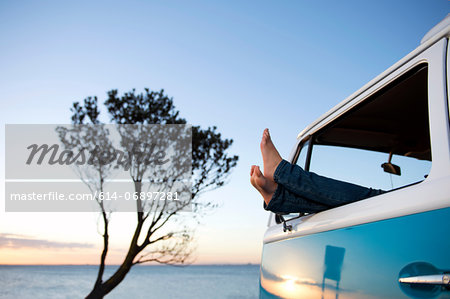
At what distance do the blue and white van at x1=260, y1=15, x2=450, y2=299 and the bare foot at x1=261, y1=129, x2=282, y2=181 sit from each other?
0.30m

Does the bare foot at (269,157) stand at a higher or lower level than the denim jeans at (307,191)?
higher

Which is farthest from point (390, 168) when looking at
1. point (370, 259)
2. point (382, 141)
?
point (370, 259)

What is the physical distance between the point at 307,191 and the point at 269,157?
27 centimetres

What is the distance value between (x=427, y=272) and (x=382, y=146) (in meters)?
1.26

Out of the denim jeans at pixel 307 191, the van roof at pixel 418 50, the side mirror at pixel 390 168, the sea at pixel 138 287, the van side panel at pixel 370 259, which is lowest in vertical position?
the sea at pixel 138 287

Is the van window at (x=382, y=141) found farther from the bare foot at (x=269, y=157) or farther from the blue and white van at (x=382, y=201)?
the bare foot at (x=269, y=157)

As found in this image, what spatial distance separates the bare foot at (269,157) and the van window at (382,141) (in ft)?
1.32

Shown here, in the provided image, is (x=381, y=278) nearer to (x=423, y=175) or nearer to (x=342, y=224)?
(x=342, y=224)

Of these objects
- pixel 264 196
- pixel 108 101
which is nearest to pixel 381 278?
pixel 264 196

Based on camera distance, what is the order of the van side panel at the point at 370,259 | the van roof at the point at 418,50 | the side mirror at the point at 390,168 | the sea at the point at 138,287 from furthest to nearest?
the sea at the point at 138,287 < the side mirror at the point at 390,168 < the van roof at the point at 418,50 < the van side panel at the point at 370,259

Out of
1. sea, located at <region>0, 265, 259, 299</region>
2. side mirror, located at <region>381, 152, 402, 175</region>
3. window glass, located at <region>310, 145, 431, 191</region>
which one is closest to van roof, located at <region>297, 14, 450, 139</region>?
window glass, located at <region>310, 145, 431, 191</region>

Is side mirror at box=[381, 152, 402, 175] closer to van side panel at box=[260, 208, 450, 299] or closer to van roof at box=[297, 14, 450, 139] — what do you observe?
van roof at box=[297, 14, 450, 139]

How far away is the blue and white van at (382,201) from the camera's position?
3.36 ft

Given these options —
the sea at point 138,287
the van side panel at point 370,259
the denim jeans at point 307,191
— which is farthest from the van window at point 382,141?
the sea at point 138,287
